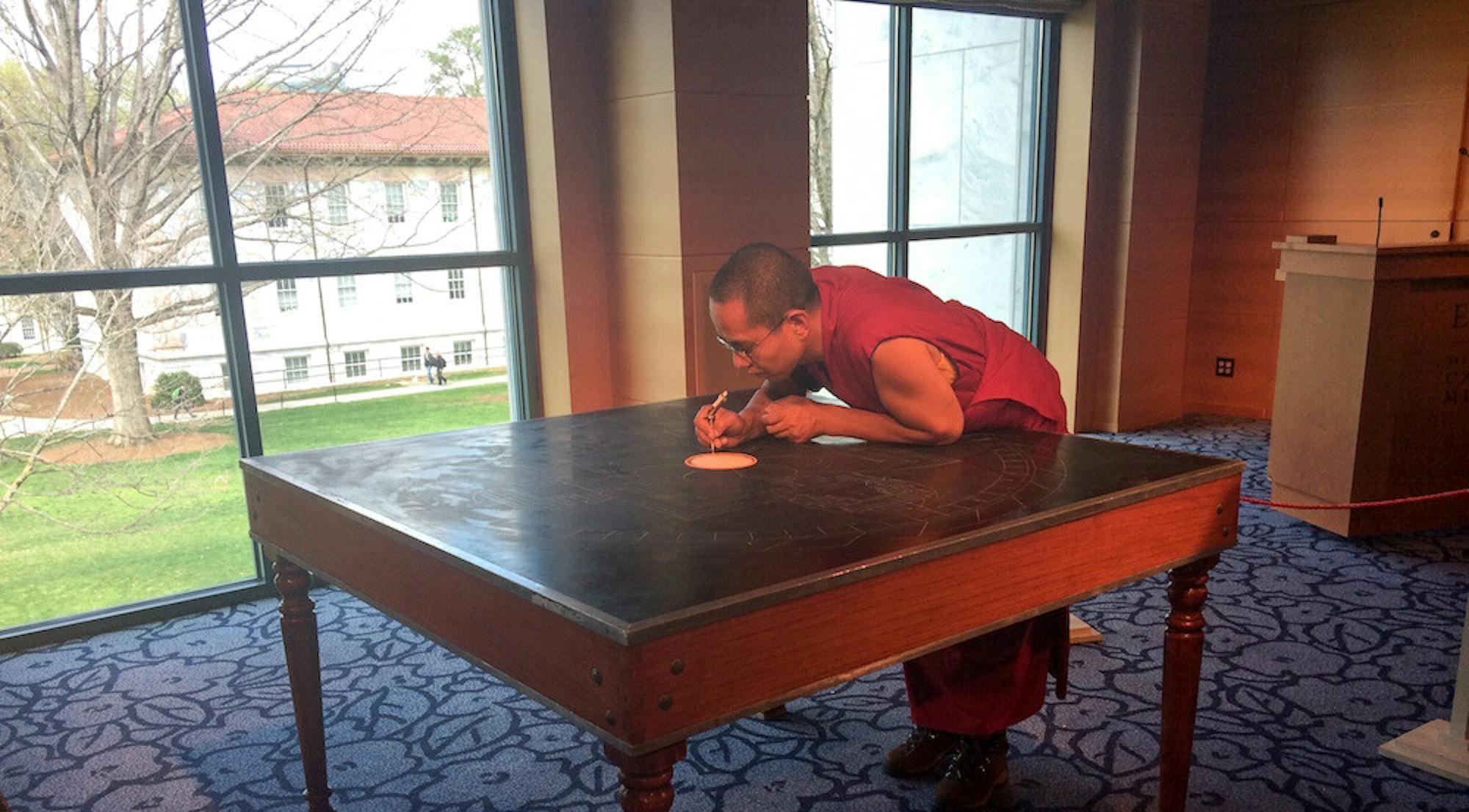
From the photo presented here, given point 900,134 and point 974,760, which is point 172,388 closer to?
point 974,760

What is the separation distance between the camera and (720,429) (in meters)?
2.12

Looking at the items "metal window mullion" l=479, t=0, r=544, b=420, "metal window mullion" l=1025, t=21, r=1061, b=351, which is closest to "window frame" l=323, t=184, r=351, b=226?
"metal window mullion" l=479, t=0, r=544, b=420

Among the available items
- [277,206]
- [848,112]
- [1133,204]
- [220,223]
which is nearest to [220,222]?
[220,223]

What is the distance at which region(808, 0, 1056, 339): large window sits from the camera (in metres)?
4.85

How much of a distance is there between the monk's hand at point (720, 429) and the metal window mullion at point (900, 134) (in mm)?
3111

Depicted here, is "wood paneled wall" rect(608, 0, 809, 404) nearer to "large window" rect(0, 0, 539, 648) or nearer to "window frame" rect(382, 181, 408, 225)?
"large window" rect(0, 0, 539, 648)

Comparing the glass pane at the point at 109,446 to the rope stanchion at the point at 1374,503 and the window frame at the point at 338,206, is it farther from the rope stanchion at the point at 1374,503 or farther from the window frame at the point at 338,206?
the rope stanchion at the point at 1374,503

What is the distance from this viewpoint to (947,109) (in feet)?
17.5

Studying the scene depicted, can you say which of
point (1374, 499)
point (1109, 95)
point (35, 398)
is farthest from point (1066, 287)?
point (35, 398)

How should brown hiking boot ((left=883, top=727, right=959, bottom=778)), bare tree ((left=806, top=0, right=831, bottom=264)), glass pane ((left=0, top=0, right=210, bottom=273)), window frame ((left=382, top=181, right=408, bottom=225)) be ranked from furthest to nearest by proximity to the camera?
bare tree ((left=806, top=0, right=831, bottom=264))
window frame ((left=382, top=181, right=408, bottom=225))
glass pane ((left=0, top=0, right=210, bottom=273))
brown hiking boot ((left=883, top=727, right=959, bottom=778))

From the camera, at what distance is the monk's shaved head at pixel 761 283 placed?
2.06 meters

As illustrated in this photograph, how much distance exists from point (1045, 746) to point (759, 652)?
1440 mm

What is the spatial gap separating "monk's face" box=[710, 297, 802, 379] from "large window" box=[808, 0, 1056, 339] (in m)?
2.64

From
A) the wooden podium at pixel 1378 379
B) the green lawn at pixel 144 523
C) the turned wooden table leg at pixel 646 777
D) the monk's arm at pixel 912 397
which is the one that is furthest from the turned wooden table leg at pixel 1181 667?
the green lawn at pixel 144 523
